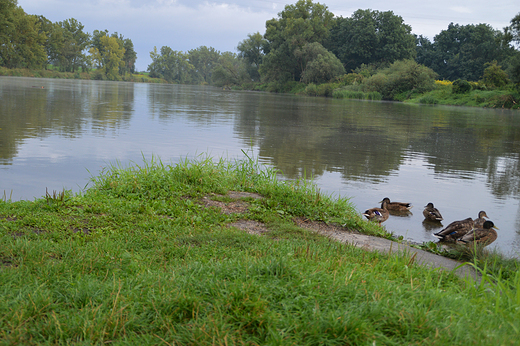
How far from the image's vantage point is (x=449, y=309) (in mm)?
2816

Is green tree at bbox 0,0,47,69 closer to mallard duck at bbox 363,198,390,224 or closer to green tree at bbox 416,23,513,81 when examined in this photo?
green tree at bbox 416,23,513,81

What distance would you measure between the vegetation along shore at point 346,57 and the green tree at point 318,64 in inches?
6.7

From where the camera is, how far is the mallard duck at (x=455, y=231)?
653cm

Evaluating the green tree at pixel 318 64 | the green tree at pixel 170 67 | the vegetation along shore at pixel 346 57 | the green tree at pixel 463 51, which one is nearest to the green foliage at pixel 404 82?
the vegetation along shore at pixel 346 57

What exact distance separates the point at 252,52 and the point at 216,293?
10004 cm

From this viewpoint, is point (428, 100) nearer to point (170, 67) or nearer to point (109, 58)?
point (109, 58)

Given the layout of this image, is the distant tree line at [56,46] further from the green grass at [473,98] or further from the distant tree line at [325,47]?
the green grass at [473,98]

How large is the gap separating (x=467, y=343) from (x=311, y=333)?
0.89m

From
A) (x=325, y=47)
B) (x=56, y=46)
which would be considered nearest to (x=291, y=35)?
(x=325, y=47)

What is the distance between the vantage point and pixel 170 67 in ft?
526

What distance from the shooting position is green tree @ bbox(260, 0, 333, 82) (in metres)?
81.6

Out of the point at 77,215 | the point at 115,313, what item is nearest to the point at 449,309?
the point at 115,313

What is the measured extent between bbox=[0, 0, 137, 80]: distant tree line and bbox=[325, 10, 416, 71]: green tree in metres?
65.9

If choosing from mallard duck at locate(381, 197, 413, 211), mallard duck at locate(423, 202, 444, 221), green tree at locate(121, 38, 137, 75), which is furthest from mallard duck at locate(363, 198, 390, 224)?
green tree at locate(121, 38, 137, 75)
